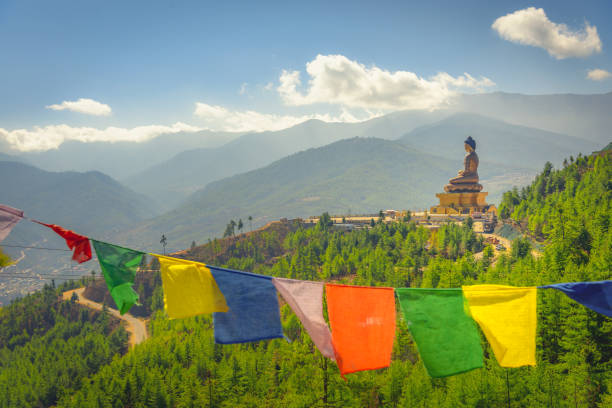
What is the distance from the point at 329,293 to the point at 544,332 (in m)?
25.5

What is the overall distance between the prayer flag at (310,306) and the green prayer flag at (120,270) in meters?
3.92

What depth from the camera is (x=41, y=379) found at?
62438 millimetres

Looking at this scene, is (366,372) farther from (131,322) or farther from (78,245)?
(131,322)

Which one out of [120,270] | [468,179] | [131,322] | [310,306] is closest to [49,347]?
[131,322]

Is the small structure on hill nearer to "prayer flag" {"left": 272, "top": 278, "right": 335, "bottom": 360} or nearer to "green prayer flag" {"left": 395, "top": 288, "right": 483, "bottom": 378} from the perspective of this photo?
"green prayer flag" {"left": 395, "top": 288, "right": 483, "bottom": 378}

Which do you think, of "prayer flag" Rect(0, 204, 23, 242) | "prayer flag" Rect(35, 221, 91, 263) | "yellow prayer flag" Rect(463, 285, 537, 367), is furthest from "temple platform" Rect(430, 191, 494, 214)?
"prayer flag" Rect(0, 204, 23, 242)

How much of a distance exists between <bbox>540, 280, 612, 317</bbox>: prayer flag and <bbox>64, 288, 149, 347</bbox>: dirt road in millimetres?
81462

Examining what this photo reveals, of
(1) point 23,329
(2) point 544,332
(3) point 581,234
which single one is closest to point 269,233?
(1) point 23,329

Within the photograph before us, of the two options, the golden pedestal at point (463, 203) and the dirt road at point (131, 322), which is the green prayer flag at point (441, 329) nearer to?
the golden pedestal at point (463, 203)

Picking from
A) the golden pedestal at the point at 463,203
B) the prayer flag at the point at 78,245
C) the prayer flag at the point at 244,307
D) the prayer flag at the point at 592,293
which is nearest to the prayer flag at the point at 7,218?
the prayer flag at the point at 78,245

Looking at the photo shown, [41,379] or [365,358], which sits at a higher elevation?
[365,358]

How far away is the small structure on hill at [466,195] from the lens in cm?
8181

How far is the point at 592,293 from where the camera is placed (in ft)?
32.5

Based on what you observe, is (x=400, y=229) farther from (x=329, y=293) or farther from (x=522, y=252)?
(x=329, y=293)
